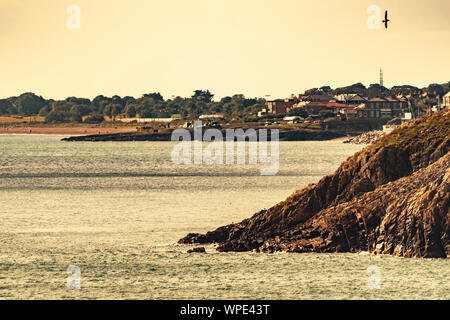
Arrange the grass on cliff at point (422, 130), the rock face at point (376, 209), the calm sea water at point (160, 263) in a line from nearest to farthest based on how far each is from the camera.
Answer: the calm sea water at point (160, 263) → the rock face at point (376, 209) → the grass on cliff at point (422, 130)

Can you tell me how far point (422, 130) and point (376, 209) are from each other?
5.21 m

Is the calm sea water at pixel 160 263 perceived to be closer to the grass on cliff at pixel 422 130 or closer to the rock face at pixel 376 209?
the rock face at pixel 376 209

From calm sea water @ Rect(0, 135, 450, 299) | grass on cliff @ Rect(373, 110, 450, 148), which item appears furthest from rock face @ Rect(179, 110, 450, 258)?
calm sea water @ Rect(0, 135, 450, 299)

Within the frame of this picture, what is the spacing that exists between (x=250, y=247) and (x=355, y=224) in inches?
150

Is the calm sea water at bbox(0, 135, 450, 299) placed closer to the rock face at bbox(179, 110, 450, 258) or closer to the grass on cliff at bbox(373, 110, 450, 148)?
the rock face at bbox(179, 110, 450, 258)

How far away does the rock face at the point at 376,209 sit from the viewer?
27.0 meters

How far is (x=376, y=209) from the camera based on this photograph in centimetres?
2841

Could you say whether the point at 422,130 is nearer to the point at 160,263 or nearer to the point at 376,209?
the point at 376,209

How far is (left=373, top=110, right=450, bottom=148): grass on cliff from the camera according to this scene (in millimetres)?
31422

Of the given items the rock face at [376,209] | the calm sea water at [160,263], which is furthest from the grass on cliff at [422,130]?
the calm sea water at [160,263]

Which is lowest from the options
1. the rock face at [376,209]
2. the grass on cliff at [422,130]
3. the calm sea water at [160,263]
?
the calm sea water at [160,263]

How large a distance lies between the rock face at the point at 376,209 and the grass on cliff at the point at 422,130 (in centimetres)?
4

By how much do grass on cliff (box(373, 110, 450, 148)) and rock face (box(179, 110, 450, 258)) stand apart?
4 centimetres

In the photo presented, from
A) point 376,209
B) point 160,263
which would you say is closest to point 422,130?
point 376,209
